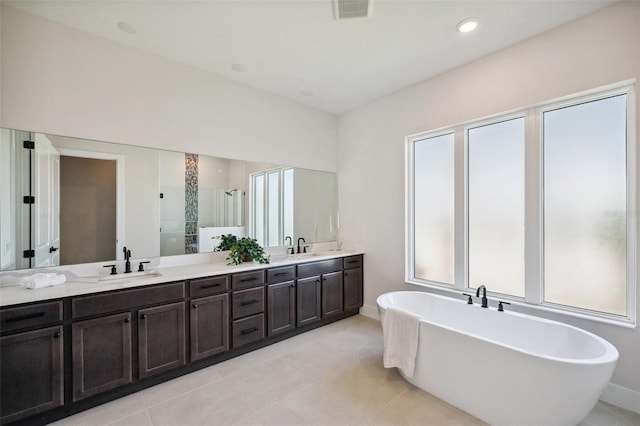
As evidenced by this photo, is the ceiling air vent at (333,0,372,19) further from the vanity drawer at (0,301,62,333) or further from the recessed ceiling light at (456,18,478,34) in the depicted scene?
the vanity drawer at (0,301,62,333)

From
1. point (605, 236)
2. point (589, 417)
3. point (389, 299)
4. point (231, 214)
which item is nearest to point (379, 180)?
point (389, 299)

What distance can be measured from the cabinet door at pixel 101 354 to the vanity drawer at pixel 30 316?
0.15 m

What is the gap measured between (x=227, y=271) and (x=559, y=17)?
3.65 m

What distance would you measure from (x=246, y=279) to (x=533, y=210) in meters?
2.87

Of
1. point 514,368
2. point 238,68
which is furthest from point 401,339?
point 238,68

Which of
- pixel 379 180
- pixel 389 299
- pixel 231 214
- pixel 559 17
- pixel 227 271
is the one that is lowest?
pixel 389 299

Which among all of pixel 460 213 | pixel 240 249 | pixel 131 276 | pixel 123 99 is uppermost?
pixel 123 99

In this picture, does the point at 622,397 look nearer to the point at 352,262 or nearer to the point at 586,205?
the point at 586,205

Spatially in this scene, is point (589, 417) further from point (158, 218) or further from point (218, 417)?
point (158, 218)

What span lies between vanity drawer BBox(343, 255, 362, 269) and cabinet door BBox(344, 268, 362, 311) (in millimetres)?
56

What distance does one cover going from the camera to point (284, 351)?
2865 millimetres

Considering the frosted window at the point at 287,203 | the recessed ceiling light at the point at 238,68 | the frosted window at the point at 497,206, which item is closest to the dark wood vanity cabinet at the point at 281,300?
the frosted window at the point at 287,203

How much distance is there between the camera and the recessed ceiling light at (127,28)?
2.29 meters

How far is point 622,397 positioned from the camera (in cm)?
202
